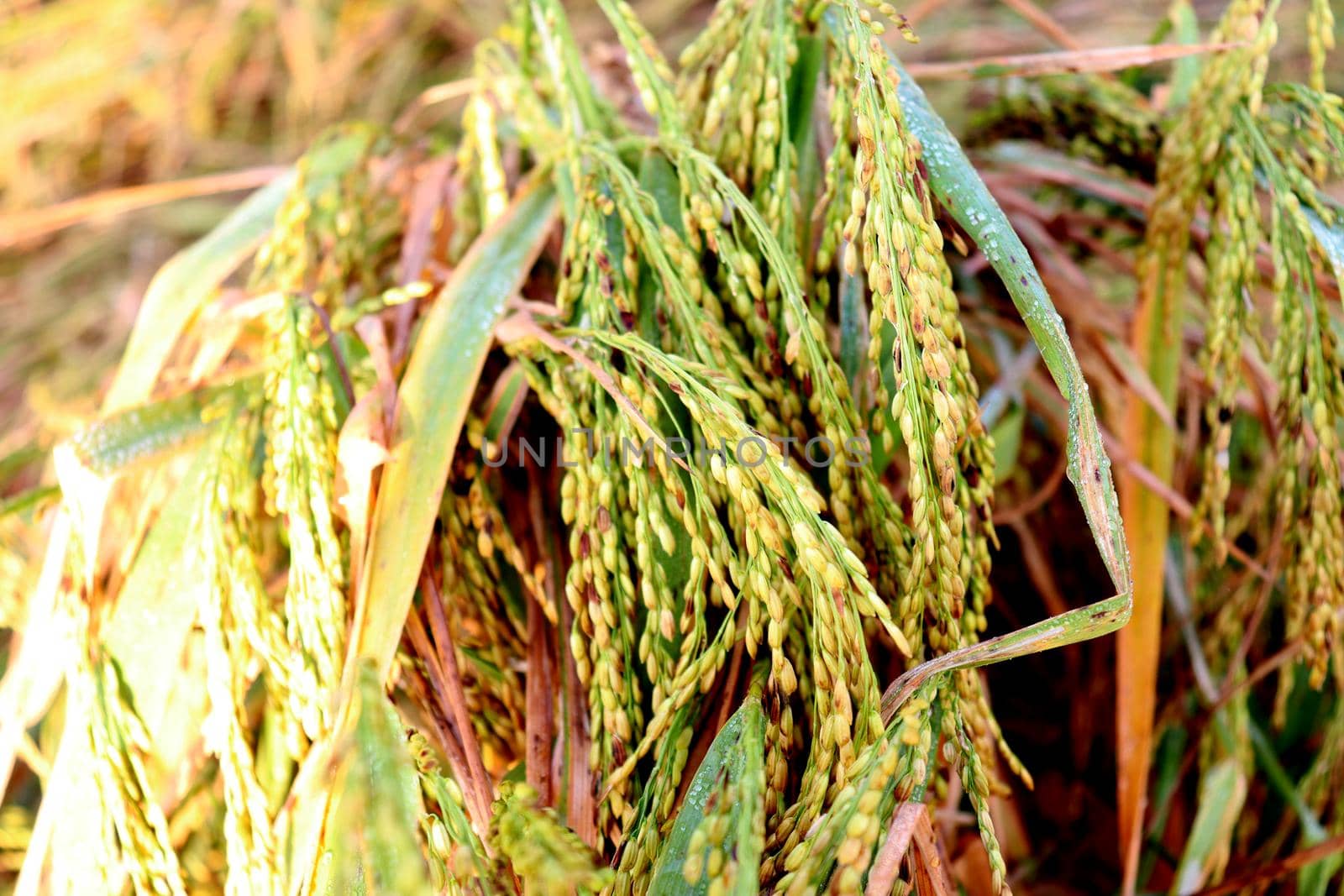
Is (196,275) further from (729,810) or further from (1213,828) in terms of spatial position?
(1213,828)

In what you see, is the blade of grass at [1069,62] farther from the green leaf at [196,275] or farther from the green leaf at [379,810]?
the green leaf at [379,810]

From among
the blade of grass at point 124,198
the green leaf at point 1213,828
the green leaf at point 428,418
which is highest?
the blade of grass at point 124,198

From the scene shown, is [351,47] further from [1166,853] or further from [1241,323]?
[1166,853]

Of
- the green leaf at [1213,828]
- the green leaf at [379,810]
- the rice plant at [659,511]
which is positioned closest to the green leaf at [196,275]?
the rice plant at [659,511]

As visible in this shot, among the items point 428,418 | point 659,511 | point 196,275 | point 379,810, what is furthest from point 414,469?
point 196,275

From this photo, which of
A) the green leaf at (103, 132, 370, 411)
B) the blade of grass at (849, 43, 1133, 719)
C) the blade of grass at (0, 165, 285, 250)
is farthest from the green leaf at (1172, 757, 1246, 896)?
the blade of grass at (0, 165, 285, 250)

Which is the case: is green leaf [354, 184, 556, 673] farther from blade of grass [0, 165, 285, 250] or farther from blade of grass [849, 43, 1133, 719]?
Answer: blade of grass [0, 165, 285, 250]

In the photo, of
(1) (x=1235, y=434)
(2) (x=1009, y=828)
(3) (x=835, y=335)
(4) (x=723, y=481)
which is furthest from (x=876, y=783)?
(1) (x=1235, y=434)
